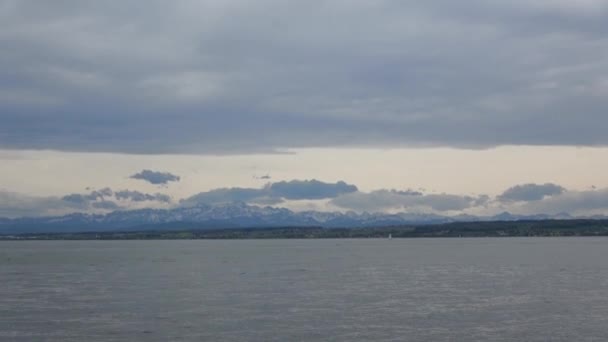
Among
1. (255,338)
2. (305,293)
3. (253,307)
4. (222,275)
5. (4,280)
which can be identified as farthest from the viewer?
(222,275)

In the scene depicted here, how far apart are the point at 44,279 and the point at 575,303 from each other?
72066 millimetres

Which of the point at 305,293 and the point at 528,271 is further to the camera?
the point at 528,271

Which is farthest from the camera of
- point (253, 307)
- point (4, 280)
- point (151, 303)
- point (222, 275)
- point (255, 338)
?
point (222, 275)

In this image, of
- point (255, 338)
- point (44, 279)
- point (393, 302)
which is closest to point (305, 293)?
point (393, 302)

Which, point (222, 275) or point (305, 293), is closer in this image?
point (305, 293)

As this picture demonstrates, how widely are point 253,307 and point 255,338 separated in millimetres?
17579

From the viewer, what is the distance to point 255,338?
52.6m

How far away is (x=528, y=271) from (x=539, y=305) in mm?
50836

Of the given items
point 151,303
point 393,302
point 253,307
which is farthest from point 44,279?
point 393,302

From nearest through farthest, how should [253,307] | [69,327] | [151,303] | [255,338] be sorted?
[255,338], [69,327], [253,307], [151,303]

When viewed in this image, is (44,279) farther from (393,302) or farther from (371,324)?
(371,324)

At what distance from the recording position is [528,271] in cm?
11962

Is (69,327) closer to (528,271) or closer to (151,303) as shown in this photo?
(151,303)

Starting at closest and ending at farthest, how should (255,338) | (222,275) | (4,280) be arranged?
1. (255,338)
2. (4,280)
3. (222,275)
